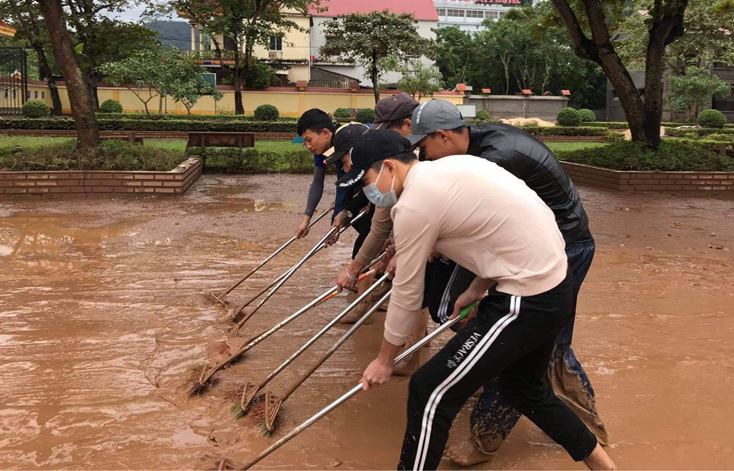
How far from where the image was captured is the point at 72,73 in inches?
432

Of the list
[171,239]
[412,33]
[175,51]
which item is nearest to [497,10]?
[412,33]

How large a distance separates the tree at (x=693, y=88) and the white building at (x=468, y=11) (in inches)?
2014

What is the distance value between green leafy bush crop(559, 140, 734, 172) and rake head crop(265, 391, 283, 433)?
10.1m

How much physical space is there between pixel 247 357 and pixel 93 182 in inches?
272

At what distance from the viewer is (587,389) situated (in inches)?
127

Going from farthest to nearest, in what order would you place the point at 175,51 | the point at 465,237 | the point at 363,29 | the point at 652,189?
the point at 363,29 < the point at 175,51 < the point at 652,189 < the point at 465,237

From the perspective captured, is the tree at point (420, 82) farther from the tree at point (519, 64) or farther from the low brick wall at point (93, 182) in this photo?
the low brick wall at point (93, 182)

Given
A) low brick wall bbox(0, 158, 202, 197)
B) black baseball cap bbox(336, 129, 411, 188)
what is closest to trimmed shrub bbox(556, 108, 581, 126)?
low brick wall bbox(0, 158, 202, 197)

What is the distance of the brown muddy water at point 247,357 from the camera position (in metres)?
3.19

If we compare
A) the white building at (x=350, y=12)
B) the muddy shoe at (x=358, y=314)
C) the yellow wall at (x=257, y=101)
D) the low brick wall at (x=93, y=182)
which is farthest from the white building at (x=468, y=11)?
the muddy shoe at (x=358, y=314)

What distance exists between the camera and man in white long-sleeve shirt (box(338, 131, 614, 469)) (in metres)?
2.28

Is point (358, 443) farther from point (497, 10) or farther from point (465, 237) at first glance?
point (497, 10)

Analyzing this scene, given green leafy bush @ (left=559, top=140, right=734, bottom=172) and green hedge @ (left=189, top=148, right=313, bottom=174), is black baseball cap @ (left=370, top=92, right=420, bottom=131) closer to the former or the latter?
green leafy bush @ (left=559, top=140, right=734, bottom=172)

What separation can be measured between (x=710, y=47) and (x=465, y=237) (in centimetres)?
2740
